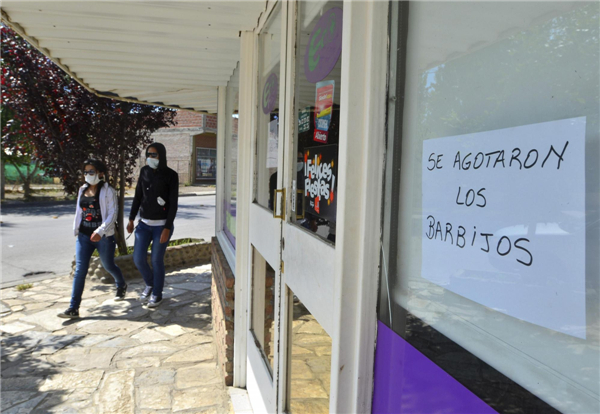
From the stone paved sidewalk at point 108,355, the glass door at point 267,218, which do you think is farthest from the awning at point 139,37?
the stone paved sidewalk at point 108,355

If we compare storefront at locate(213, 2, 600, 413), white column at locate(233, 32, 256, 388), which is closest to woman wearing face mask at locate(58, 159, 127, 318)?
white column at locate(233, 32, 256, 388)

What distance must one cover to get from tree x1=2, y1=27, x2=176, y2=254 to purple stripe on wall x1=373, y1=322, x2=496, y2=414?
22.1 feet

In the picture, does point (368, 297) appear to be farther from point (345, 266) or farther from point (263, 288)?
point (263, 288)

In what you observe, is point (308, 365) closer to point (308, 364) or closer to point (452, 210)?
point (308, 364)

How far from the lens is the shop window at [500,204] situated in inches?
26.7

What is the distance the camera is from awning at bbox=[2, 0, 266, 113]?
2.90 m

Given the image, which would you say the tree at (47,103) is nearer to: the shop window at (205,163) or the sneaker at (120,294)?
the sneaker at (120,294)

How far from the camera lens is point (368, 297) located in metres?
1.27

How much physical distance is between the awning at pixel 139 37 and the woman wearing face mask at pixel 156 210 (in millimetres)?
1016

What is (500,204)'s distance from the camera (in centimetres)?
81

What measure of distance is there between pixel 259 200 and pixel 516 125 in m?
2.39

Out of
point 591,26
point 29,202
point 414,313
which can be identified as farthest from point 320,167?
point 29,202

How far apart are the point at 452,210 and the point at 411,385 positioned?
44 centimetres

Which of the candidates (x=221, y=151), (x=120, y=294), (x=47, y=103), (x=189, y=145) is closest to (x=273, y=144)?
(x=221, y=151)
